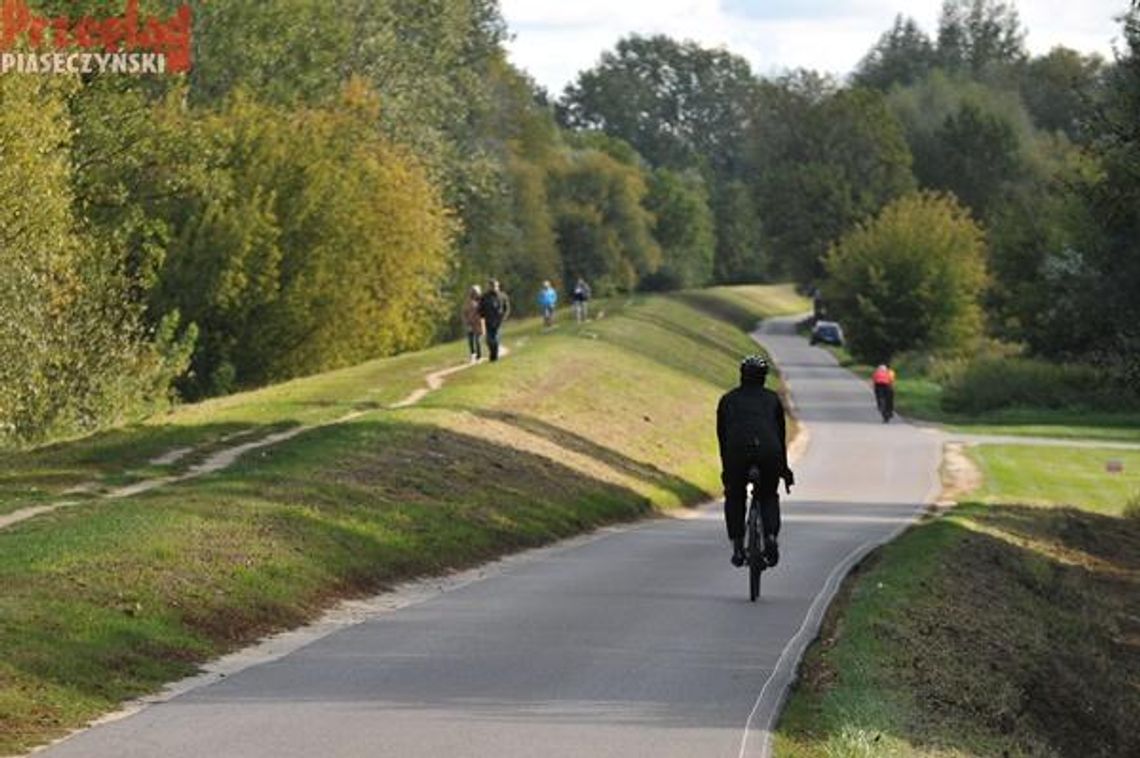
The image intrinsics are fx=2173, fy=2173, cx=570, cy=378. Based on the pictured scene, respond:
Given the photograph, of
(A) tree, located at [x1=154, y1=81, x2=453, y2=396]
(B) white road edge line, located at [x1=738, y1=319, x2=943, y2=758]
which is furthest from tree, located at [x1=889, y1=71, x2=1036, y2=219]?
(B) white road edge line, located at [x1=738, y1=319, x2=943, y2=758]

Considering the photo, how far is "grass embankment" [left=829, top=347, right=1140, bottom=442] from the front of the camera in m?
66.4

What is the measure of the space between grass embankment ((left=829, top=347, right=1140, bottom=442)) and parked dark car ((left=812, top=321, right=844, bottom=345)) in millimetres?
36216

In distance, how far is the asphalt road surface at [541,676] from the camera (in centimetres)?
1191

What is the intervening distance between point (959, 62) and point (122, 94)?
155446 millimetres

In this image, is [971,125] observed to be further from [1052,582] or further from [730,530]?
[730,530]

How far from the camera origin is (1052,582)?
93.4ft

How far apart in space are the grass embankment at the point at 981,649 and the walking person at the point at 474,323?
1657 cm

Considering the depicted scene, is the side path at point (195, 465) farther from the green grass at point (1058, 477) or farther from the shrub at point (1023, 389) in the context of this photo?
the shrub at point (1023, 389)

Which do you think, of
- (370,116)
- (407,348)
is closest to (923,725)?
(370,116)

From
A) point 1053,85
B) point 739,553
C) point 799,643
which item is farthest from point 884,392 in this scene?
point 1053,85

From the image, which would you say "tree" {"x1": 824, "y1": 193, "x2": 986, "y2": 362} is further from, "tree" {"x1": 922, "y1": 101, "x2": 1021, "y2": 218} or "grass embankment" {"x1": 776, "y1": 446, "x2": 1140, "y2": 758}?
"grass embankment" {"x1": 776, "y1": 446, "x2": 1140, "y2": 758}

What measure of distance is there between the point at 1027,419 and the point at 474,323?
27.8m

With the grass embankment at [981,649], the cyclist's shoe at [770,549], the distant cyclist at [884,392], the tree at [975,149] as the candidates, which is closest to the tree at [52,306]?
the grass embankment at [981,649]

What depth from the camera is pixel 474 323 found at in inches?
2060
